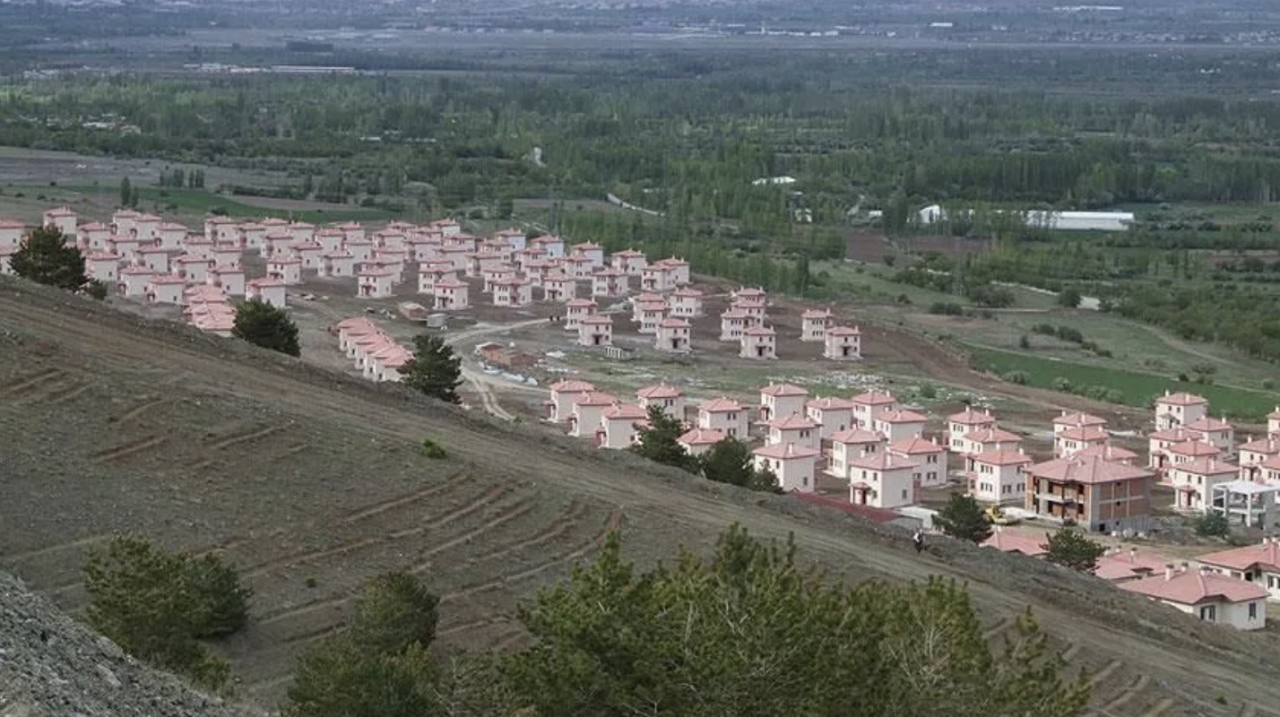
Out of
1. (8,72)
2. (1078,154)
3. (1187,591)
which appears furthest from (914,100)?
(1187,591)

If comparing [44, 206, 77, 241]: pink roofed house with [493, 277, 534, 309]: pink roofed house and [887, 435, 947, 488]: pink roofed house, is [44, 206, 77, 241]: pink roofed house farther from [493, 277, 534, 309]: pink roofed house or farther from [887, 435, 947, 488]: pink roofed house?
[887, 435, 947, 488]: pink roofed house

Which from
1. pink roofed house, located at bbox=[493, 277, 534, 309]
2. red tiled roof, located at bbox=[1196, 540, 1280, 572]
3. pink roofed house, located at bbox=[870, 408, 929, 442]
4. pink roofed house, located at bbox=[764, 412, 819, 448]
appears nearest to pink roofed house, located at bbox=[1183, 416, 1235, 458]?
pink roofed house, located at bbox=[870, 408, 929, 442]

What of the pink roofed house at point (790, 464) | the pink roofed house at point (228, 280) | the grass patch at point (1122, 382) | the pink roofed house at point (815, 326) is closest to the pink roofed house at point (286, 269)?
the pink roofed house at point (228, 280)

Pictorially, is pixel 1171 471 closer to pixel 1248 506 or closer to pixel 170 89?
pixel 1248 506

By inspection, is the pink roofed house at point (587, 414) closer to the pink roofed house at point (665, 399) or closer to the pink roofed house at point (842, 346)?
the pink roofed house at point (665, 399)

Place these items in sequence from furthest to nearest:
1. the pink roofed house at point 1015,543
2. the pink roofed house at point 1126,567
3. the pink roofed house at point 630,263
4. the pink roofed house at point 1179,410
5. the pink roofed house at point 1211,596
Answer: the pink roofed house at point 630,263 → the pink roofed house at point 1179,410 → the pink roofed house at point 1015,543 → the pink roofed house at point 1126,567 → the pink roofed house at point 1211,596

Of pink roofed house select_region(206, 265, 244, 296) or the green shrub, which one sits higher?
the green shrub
